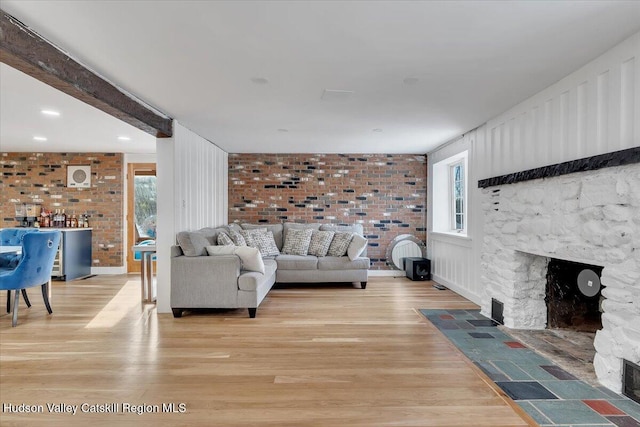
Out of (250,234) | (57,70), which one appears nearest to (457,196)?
(250,234)

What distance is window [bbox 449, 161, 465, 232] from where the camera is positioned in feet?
17.8

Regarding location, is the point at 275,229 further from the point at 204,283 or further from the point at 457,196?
the point at 457,196

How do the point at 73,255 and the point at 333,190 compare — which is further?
the point at 333,190

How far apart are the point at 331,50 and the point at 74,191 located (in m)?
6.26

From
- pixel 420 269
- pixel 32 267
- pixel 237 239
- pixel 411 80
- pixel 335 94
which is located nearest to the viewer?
pixel 411 80

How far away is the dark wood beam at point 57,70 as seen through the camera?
195 cm

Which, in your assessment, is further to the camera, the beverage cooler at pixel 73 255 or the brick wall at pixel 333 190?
the brick wall at pixel 333 190

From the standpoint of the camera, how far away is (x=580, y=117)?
8.54ft

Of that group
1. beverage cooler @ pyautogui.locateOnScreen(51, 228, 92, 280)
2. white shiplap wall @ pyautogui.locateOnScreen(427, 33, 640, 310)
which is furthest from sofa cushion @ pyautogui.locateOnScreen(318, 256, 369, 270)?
beverage cooler @ pyautogui.locateOnScreen(51, 228, 92, 280)

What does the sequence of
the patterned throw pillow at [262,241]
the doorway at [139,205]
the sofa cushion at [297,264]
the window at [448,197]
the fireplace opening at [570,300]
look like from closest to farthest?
the fireplace opening at [570,300]
the sofa cushion at [297,264]
the patterned throw pillow at [262,241]
the window at [448,197]
the doorway at [139,205]

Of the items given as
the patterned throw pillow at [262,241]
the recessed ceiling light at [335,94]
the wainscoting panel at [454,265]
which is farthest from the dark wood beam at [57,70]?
the wainscoting panel at [454,265]

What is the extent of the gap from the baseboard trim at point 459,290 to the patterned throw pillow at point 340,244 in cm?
163

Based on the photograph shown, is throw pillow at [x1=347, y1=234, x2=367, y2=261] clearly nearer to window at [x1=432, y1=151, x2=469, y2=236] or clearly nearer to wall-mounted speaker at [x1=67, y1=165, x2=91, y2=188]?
window at [x1=432, y1=151, x2=469, y2=236]

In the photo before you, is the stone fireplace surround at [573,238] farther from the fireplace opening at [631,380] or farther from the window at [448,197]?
the window at [448,197]
